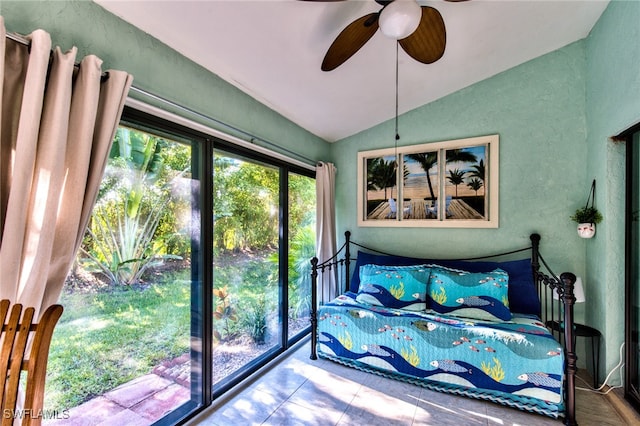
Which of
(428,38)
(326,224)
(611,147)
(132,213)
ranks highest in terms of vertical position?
(428,38)

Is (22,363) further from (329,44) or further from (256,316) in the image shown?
(329,44)

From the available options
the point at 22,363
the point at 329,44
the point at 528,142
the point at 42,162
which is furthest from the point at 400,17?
the point at 528,142

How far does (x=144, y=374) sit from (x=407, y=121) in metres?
3.17

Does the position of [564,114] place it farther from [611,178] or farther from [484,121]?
[611,178]

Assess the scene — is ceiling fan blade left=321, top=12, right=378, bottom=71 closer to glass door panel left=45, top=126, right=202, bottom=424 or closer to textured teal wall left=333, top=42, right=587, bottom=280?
glass door panel left=45, top=126, right=202, bottom=424

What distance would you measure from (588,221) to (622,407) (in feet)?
4.21

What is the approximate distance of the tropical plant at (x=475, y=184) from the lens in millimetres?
2705

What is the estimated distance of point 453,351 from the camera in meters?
1.97

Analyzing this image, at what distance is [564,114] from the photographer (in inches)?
95.7

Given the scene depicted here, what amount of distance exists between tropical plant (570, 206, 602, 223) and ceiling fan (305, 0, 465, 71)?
1.81 metres

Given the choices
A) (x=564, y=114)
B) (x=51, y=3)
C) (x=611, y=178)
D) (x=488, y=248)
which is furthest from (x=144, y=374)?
(x=564, y=114)

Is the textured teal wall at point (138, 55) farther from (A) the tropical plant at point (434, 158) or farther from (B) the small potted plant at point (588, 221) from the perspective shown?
(B) the small potted plant at point (588, 221)

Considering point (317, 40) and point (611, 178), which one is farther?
point (611, 178)

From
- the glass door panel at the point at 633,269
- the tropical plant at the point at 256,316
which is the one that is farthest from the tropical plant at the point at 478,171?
the tropical plant at the point at 256,316
